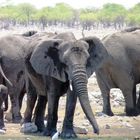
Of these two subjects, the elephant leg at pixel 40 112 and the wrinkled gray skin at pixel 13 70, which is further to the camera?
the wrinkled gray skin at pixel 13 70

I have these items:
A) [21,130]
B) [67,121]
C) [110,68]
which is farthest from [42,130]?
[110,68]

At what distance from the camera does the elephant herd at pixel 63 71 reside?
10.1 metres

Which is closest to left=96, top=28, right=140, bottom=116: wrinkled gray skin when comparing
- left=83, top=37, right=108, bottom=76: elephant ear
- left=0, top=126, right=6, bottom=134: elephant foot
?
left=83, top=37, right=108, bottom=76: elephant ear

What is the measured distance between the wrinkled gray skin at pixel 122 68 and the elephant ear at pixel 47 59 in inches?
138

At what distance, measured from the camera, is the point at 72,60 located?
32.6 ft

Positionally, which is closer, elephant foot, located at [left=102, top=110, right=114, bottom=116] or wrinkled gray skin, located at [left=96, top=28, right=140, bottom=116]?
wrinkled gray skin, located at [left=96, top=28, right=140, bottom=116]

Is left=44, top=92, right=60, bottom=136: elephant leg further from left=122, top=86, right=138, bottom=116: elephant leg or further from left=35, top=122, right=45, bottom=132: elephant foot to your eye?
left=122, top=86, right=138, bottom=116: elephant leg

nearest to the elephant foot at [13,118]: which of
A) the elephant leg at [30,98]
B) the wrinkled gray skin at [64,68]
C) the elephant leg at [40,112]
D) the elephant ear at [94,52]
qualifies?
the elephant leg at [30,98]

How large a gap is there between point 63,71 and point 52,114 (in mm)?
858

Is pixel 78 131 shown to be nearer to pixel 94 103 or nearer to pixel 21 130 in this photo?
pixel 21 130

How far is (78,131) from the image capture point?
1121 cm

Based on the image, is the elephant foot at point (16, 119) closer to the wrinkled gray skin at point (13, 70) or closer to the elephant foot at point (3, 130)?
the wrinkled gray skin at point (13, 70)

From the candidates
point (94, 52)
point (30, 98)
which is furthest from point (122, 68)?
point (94, 52)

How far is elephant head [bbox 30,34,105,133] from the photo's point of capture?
31.7ft
